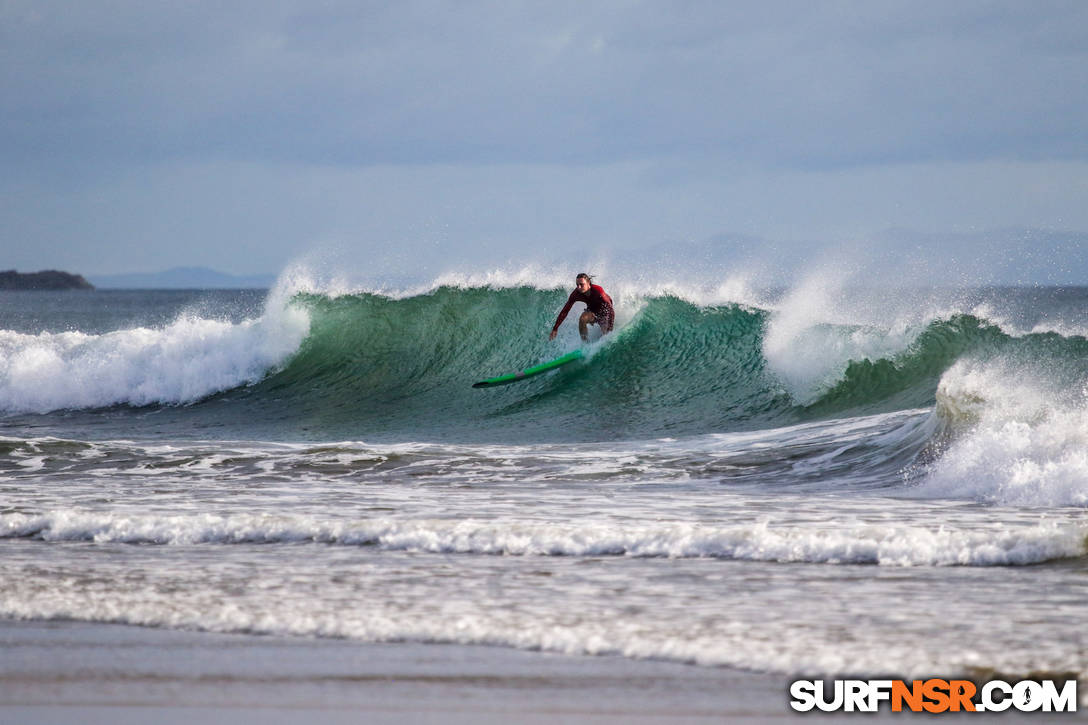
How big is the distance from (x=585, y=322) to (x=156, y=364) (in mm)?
6698

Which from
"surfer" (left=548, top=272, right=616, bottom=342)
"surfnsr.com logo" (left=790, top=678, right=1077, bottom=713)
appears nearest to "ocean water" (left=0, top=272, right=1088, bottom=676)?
"surfnsr.com logo" (left=790, top=678, right=1077, bottom=713)

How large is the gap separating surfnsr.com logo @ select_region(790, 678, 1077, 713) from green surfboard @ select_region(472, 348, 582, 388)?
37.2ft

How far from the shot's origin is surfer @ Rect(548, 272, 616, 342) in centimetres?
1523

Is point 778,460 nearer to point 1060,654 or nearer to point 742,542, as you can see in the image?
point 742,542

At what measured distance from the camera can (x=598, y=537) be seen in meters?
6.37

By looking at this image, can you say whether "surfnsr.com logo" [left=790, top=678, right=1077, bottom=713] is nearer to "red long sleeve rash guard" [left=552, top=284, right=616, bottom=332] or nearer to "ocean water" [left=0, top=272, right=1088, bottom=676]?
"ocean water" [left=0, top=272, right=1088, bottom=676]

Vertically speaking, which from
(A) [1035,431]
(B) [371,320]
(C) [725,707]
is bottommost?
(C) [725,707]

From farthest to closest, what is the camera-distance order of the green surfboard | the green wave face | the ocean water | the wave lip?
the green surfboard, the green wave face, the wave lip, the ocean water

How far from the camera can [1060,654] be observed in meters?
4.14

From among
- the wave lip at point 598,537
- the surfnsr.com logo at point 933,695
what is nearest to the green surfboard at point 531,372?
the wave lip at point 598,537

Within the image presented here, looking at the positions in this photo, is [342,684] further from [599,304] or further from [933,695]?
[599,304]

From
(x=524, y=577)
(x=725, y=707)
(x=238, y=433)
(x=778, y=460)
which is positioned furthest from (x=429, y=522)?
(x=238, y=433)

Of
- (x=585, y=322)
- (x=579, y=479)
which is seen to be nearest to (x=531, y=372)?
(x=585, y=322)

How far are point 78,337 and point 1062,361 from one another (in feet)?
51.3
